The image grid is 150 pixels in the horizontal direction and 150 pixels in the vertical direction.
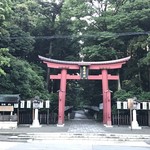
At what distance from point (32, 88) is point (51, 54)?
10.4 metres

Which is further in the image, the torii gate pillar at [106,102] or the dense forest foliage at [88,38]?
the dense forest foliage at [88,38]

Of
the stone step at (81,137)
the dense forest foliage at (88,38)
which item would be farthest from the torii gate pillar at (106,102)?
the stone step at (81,137)

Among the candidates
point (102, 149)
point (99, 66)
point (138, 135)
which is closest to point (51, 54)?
point (99, 66)

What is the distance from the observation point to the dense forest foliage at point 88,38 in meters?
26.0

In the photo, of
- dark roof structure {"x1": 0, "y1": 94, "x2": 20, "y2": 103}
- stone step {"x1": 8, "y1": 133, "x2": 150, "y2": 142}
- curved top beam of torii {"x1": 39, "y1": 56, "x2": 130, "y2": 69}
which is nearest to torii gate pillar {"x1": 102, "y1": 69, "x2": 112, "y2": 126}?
curved top beam of torii {"x1": 39, "y1": 56, "x2": 130, "y2": 69}

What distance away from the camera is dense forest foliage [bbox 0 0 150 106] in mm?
26047

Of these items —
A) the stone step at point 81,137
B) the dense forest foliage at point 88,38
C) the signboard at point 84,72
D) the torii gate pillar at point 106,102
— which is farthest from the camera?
the dense forest foliage at point 88,38

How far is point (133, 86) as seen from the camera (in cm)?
2855

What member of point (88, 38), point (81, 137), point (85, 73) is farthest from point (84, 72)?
point (81, 137)

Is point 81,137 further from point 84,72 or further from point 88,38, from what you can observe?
point 88,38

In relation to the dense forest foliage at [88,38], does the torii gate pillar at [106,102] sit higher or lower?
lower

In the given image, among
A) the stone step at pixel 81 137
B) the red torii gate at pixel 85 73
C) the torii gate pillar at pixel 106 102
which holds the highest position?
the red torii gate at pixel 85 73

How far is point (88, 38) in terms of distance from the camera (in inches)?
1225

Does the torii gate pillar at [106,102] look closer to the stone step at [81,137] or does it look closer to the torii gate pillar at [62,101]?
the torii gate pillar at [62,101]
